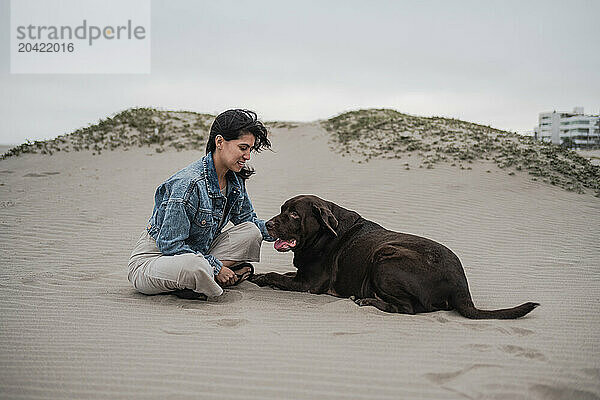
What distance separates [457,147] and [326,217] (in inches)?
412

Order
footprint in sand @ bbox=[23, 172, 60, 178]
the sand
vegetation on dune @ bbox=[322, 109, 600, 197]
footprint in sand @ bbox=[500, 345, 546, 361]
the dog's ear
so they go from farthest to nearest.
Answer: footprint in sand @ bbox=[23, 172, 60, 178], vegetation on dune @ bbox=[322, 109, 600, 197], the dog's ear, footprint in sand @ bbox=[500, 345, 546, 361], the sand

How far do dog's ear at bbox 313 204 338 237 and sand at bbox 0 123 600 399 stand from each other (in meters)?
0.66

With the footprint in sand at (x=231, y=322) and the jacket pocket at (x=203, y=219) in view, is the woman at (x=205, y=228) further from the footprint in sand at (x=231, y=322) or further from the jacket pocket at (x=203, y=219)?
the footprint in sand at (x=231, y=322)

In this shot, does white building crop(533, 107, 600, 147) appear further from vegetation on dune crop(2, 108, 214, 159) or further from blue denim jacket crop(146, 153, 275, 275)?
blue denim jacket crop(146, 153, 275, 275)

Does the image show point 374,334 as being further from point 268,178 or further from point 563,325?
point 268,178

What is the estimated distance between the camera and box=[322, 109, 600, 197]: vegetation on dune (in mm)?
12836

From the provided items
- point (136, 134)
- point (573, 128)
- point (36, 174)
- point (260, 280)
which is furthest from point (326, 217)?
point (573, 128)

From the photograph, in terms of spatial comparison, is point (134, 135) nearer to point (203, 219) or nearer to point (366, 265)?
point (203, 219)

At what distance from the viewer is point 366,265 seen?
15.7 feet

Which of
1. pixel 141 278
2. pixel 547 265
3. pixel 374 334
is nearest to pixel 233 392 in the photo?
pixel 374 334

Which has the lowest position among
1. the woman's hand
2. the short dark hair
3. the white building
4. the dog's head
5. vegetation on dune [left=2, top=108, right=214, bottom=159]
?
the woman's hand

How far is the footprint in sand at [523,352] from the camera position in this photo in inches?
130

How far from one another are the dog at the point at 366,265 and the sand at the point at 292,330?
0.52 ft

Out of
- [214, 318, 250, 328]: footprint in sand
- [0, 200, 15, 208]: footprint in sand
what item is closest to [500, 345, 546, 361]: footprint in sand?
[214, 318, 250, 328]: footprint in sand
